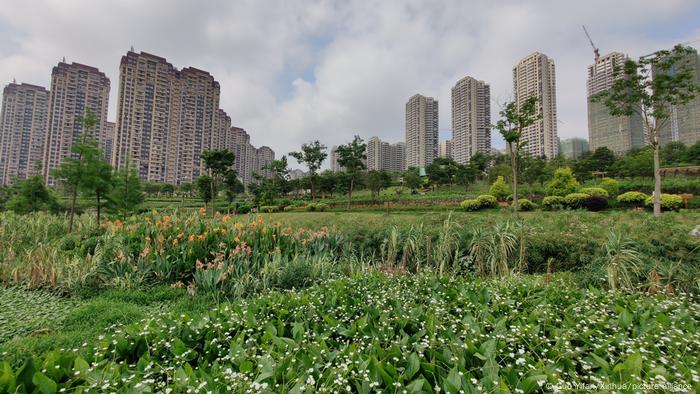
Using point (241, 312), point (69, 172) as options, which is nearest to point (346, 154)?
point (69, 172)

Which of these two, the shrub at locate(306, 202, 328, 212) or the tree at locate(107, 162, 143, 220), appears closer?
the tree at locate(107, 162, 143, 220)

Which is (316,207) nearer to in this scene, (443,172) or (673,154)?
(443,172)

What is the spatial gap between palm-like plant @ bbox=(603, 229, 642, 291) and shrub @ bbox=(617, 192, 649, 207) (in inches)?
448

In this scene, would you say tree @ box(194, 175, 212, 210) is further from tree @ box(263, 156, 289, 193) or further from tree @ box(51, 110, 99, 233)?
tree @ box(51, 110, 99, 233)

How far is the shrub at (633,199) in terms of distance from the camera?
37.9 ft

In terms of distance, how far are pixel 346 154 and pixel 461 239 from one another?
18359 mm

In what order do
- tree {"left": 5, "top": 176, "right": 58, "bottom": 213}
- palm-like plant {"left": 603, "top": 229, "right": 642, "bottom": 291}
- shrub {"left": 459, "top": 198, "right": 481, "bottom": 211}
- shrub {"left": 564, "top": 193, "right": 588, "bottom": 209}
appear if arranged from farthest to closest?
shrub {"left": 459, "top": 198, "right": 481, "bottom": 211}
shrub {"left": 564, "top": 193, "right": 588, "bottom": 209}
tree {"left": 5, "top": 176, "right": 58, "bottom": 213}
palm-like plant {"left": 603, "top": 229, "right": 642, "bottom": 291}

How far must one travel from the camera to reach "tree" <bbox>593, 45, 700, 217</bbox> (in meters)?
9.50

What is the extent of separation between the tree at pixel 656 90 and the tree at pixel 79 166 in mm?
16350

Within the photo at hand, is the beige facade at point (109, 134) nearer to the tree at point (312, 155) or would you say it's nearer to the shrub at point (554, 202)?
the tree at point (312, 155)

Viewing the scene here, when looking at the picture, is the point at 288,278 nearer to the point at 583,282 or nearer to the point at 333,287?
the point at 333,287

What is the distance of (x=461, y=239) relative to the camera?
488 cm

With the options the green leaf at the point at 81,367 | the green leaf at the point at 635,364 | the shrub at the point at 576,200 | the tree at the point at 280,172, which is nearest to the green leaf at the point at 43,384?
the green leaf at the point at 81,367

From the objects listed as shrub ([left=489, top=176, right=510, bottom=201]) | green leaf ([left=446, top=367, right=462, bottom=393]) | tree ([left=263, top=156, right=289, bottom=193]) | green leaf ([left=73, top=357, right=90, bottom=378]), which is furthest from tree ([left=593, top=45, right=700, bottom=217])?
tree ([left=263, top=156, right=289, bottom=193])
